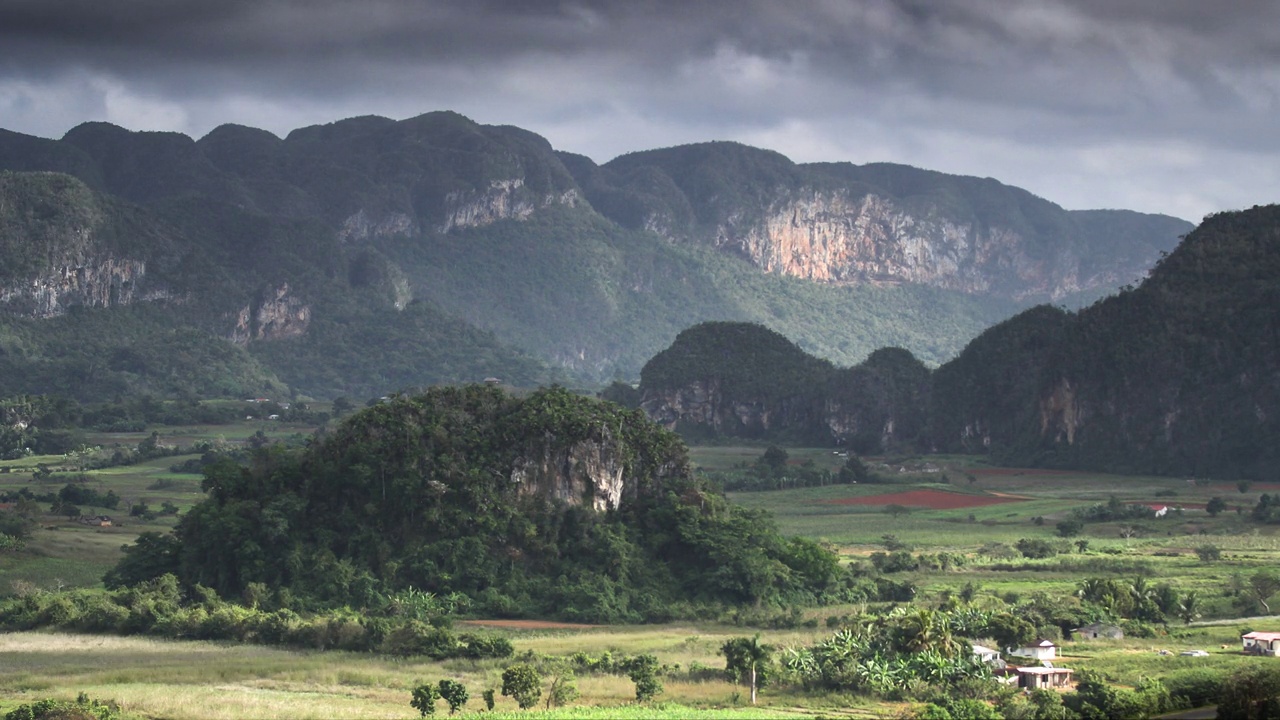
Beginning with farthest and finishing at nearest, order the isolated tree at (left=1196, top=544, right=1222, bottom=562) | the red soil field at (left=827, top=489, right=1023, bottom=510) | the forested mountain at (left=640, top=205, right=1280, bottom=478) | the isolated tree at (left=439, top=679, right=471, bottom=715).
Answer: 1. the forested mountain at (left=640, top=205, right=1280, bottom=478)
2. the red soil field at (left=827, top=489, right=1023, bottom=510)
3. the isolated tree at (left=1196, top=544, right=1222, bottom=562)
4. the isolated tree at (left=439, top=679, right=471, bottom=715)

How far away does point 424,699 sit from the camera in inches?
1759

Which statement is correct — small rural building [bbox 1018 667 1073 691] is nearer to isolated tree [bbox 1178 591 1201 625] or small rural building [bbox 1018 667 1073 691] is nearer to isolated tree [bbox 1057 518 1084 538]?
isolated tree [bbox 1178 591 1201 625]

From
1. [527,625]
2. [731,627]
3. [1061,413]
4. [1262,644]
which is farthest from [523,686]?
[1061,413]

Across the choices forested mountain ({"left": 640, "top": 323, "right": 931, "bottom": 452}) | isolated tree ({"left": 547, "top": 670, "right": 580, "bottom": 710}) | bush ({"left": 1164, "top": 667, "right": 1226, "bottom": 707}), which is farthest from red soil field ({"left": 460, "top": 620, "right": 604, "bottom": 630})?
forested mountain ({"left": 640, "top": 323, "right": 931, "bottom": 452})

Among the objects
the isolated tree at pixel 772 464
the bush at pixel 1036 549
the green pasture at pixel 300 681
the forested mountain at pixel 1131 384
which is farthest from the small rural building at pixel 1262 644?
the isolated tree at pixel 772 464

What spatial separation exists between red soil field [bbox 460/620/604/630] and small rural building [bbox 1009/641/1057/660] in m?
16.3

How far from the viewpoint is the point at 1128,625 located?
56750 mm

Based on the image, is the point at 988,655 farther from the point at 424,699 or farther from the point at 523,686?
the point at 424,699

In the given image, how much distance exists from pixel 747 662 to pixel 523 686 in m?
6.98

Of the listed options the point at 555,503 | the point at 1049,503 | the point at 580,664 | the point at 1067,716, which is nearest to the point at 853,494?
the point at 1049,503

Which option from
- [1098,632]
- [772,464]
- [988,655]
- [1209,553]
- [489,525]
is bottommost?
[1098,632]

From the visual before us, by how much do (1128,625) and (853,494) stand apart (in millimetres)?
55852

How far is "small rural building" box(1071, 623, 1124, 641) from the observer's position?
182ft

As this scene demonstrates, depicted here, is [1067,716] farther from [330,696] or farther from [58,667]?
[58,667]
